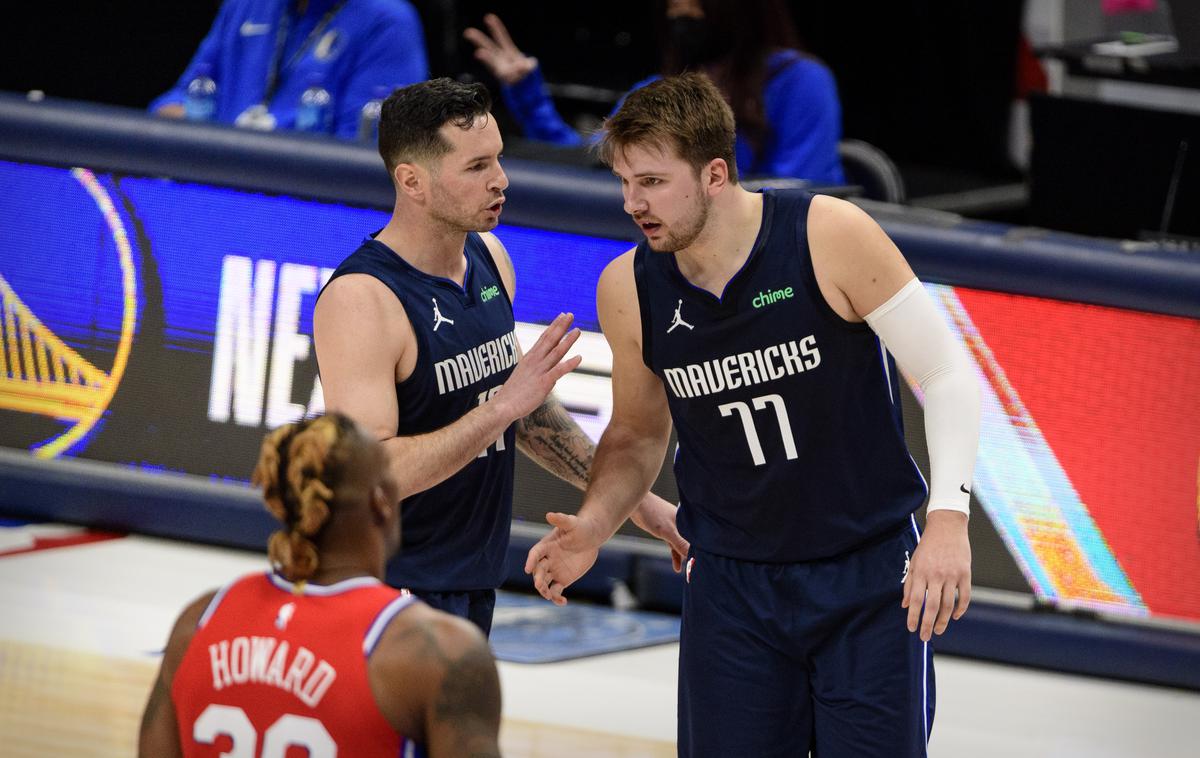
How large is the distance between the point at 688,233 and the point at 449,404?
699 millimetres

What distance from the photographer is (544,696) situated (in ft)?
17.5

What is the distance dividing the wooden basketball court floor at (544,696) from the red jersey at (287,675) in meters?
2.35

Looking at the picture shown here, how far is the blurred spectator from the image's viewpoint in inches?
275

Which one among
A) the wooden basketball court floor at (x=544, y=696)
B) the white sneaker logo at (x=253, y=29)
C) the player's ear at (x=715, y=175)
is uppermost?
the player's ear at (x=715, y=175)

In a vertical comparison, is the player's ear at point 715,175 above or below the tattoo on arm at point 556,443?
above

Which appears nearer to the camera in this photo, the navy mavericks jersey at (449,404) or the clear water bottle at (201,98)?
the navy mavericks jersey at (449,404)

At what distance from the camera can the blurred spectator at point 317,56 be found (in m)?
6.99

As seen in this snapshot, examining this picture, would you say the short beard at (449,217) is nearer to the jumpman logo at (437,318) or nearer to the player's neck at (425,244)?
the player's neck at (425,244)

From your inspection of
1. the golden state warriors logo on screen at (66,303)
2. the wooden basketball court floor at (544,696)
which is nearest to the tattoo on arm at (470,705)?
the wooden basketball court floor at (544,696)

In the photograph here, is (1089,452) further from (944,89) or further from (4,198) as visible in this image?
(944,89)

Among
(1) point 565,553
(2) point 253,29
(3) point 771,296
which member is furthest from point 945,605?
(2) point 253,29

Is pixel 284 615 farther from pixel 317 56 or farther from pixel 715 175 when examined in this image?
pixel 317 56

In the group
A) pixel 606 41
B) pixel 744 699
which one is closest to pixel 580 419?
pixel 744 699

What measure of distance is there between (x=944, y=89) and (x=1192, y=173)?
224 inches
